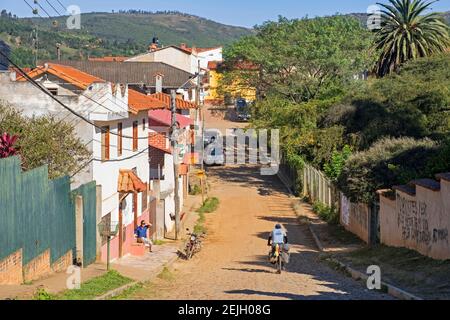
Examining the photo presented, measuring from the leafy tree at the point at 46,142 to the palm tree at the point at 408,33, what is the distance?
38693 millimetres

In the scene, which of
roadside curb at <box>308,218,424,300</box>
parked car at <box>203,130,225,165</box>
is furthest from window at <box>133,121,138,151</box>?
parked car at <box>203,130,225,165</box>

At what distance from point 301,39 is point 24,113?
123 ft

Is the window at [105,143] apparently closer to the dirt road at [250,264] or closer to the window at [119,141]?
the window at [119,141]

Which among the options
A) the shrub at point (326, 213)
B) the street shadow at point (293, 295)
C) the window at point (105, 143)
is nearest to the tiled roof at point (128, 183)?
the window at point (105, 143)

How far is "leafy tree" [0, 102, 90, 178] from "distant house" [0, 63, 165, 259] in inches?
15.5

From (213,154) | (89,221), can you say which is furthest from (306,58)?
(89,221)

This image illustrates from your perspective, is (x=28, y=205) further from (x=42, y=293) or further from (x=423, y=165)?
(x=423, y=165)

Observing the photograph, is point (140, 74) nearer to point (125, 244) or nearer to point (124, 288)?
point (125, 244)

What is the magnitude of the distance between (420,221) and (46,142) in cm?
1088

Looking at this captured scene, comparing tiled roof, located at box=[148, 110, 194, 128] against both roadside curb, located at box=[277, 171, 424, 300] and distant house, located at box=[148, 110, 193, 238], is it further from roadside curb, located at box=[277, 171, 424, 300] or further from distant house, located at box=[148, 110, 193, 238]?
roadside curb, located at box=[277, 171, 424, 300]

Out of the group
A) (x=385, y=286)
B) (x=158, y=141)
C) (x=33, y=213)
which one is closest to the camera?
(x=385, y=286)

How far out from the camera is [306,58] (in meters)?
60.3

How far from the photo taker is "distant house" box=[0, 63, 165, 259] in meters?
26.9

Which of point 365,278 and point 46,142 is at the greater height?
point 46,142
